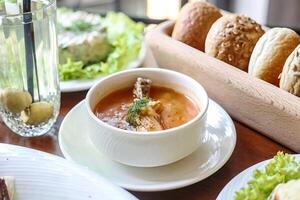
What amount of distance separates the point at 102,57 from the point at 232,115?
412 millimetres

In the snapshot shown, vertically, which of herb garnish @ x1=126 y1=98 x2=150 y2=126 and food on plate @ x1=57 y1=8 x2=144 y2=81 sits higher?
herb garnish @ x1=126 y1=98 x2=150 y2=126

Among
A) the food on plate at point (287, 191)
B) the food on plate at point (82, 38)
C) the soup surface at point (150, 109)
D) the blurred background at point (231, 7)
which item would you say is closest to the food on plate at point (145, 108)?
the soup surface at point (150, 109)

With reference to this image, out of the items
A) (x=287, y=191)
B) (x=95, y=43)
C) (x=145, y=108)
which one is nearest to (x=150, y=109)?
(x=145, y=108)

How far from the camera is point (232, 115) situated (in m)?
0.85

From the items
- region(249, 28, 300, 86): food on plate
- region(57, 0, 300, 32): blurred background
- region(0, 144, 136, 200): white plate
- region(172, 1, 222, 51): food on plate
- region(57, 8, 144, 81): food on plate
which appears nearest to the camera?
region(0, 144, 136, 200): white plate

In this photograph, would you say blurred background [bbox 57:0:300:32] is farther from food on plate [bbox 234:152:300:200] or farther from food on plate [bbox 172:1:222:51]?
food on plate [bbox 234:152:300:200]

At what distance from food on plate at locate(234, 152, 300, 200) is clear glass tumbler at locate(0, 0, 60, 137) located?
39 centimetres

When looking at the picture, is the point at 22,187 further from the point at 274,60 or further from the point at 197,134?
the point at 274,60

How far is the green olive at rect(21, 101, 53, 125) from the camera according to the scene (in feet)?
2.66

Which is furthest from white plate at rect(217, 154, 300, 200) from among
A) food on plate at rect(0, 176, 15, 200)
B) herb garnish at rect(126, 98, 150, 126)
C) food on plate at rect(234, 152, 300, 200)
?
food on plate at rect(0, 176, 15, 200)

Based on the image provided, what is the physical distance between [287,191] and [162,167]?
0.75 ft

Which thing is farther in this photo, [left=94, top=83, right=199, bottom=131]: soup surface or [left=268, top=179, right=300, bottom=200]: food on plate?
[left=94, top=83, right=199, bottom=131]: soup surface

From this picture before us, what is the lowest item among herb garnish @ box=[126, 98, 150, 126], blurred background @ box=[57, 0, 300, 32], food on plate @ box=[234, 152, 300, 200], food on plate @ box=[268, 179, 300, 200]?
blurred background @ box=[57, 0, 300, 32]

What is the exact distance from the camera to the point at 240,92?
792 millimetres
